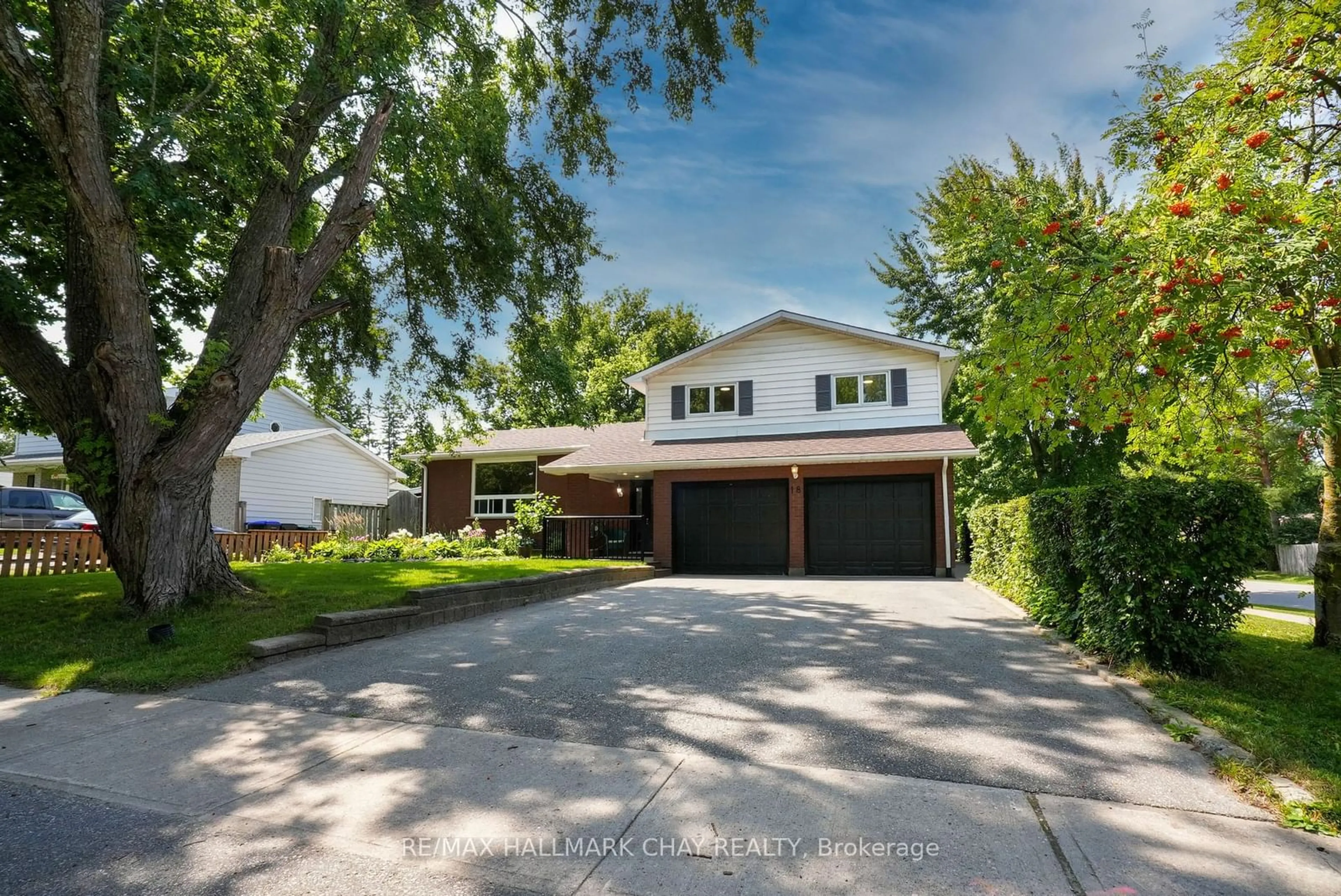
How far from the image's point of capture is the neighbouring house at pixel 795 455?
14234 millimetres

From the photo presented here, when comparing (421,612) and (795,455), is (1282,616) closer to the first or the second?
(795,455)

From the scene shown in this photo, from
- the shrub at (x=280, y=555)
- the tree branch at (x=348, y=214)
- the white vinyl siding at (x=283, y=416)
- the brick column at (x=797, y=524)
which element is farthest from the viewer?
the white vinyl siding at (x=283, y=416)

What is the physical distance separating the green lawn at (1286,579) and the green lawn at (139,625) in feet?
68.5

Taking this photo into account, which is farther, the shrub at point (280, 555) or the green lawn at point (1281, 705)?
the shrub at point (280, 555)

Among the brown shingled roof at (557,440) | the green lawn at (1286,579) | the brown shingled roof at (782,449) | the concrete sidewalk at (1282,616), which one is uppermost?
the brown shingled roof at (557,440)

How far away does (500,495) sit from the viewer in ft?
66.3

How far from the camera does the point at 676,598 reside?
9.84 metres

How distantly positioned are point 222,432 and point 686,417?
11.4 metres

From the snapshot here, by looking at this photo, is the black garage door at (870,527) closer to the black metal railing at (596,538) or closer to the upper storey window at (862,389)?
the upper storey window at (862,389)

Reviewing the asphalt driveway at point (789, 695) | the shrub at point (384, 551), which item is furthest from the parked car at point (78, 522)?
the asphalt driveway at point (789, 695)

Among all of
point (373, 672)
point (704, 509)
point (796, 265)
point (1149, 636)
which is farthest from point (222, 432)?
point (796, 265)

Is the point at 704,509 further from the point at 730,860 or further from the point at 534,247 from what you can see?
the point at 730,860

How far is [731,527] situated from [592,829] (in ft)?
42.7

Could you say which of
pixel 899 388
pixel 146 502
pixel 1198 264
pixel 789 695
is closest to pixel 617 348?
pixel 899 388
